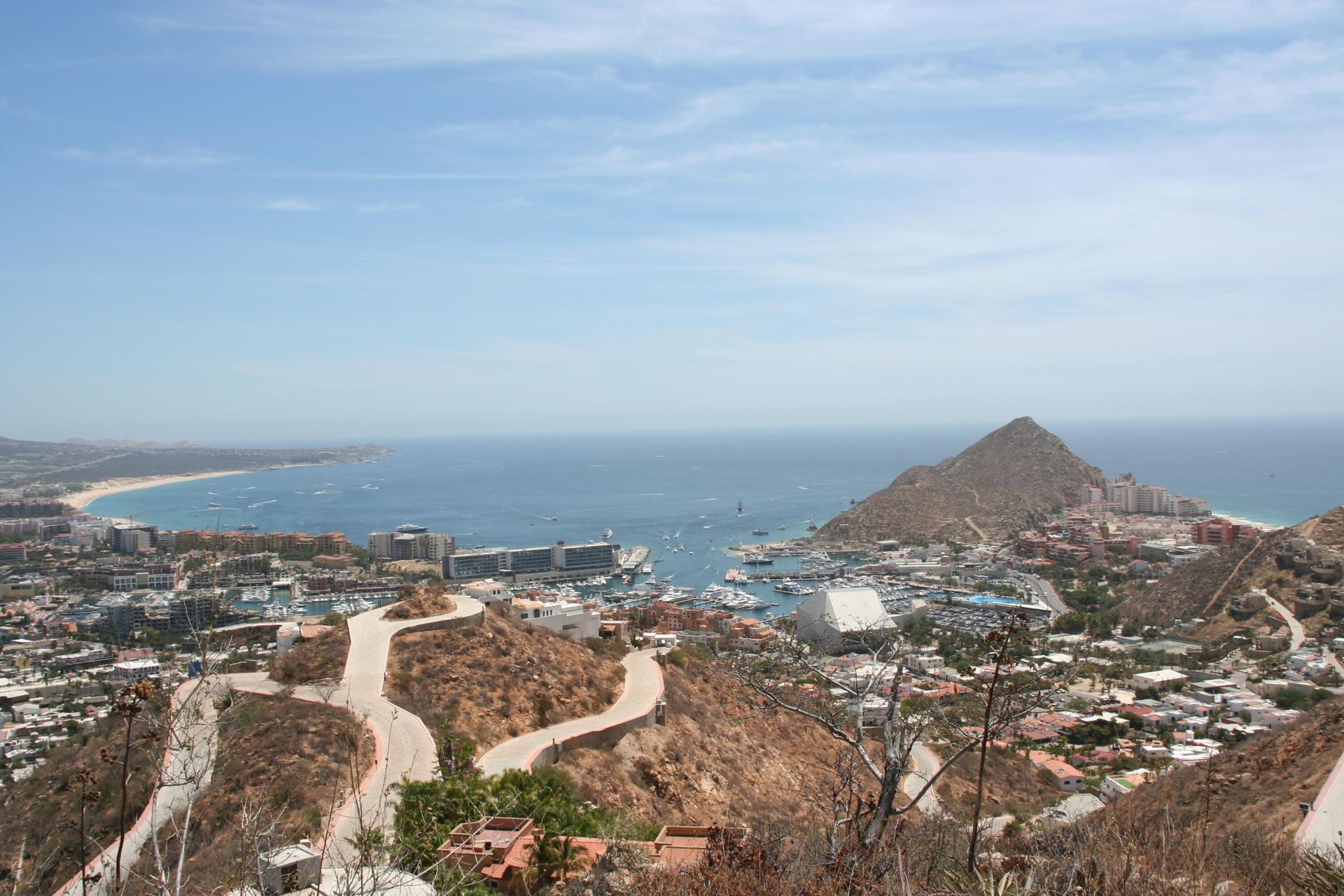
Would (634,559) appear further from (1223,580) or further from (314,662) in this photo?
(314,662)

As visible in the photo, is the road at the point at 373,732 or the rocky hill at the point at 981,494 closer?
the road at the point at 373,732

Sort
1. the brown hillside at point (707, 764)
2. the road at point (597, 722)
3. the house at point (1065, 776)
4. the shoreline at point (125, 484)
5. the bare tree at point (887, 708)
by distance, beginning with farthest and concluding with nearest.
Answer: the shoreline at point (125, 484)
the house at point (1065, 776)
the brown hillside at point (707, 764)
the road at point (597, 722)
the bare tree at point (887, 708)

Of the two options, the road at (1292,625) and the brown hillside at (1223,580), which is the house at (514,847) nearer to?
the road at (1292,625)

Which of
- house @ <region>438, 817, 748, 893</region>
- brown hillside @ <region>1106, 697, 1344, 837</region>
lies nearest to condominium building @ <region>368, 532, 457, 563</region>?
brown hillside @ <region>1106, 697, 1344, 837</region>

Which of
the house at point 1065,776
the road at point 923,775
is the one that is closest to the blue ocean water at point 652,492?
the house at point 1065,776

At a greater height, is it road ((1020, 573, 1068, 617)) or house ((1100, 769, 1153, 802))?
house ((1100, 769, 1153, 802))

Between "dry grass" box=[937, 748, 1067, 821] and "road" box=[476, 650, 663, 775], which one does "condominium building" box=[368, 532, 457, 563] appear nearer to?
"road" box=[476, 650, 663, 775]

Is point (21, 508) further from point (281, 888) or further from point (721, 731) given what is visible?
point (281, 888)
